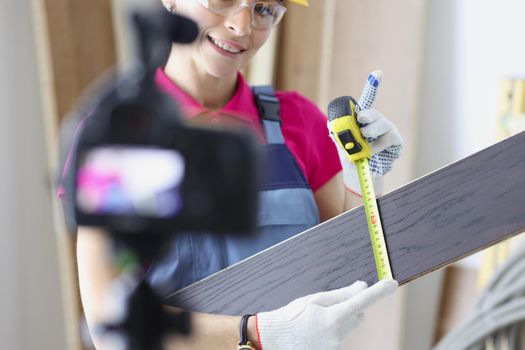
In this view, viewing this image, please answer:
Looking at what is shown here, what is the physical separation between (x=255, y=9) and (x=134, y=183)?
345 millimetres

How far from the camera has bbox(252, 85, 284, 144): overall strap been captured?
30.4 inches

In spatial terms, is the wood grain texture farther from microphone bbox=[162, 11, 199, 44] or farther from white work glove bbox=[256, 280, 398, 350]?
microphone bbox=[162, 11, 199, 44]

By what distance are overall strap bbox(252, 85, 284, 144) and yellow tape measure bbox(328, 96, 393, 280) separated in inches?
4.2

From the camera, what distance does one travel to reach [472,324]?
1619mm

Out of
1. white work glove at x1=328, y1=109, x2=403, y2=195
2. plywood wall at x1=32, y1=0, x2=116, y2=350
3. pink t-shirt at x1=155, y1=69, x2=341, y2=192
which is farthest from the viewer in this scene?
plywood wall at x1=32, y1=0, x2=116, y2=350

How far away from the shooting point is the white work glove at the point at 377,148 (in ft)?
2.21

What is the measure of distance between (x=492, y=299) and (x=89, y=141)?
4.80ft

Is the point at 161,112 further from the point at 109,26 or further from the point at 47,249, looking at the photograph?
the point at 47,249

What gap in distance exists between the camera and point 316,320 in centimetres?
69

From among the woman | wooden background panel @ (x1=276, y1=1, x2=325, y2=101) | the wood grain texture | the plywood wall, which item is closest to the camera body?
the woman

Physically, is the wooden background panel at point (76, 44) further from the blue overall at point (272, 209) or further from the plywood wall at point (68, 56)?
the blue overall at point (272, 209)

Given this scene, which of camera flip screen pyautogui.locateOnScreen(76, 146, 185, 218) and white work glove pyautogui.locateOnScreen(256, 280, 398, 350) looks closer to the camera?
camera flip screen pyautogui.locateOnScreen(76, 146, 185, 218)

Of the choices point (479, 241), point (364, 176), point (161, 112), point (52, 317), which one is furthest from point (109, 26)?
point (161, 112)

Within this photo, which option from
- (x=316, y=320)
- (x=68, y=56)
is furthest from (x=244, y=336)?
(x=68, y=56)
